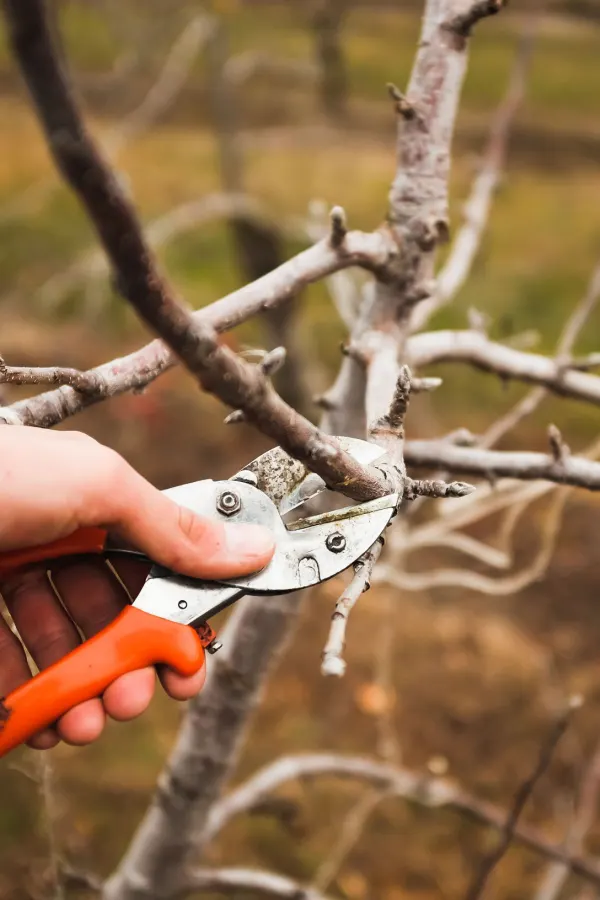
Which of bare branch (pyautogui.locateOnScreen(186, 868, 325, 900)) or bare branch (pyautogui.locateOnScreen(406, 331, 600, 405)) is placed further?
bare branch (pyautogui.locateOnScreen(186, 868, 325, 900))

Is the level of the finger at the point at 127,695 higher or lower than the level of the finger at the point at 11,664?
higher

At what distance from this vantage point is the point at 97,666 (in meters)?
0.72

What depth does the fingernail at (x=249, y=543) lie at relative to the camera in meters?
0.71

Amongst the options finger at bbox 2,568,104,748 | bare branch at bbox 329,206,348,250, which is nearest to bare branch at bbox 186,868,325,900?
finger at bbox 2,568,104,748

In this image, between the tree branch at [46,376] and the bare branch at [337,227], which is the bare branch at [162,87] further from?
the tree branch at [46,376]

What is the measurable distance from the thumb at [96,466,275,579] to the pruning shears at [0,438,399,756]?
2cm

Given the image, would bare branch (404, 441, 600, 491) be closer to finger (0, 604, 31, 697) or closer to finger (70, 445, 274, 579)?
finger (70, 445, 274, 579)

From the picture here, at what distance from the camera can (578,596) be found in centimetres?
245

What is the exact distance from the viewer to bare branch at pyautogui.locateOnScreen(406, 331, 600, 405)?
3.25ft

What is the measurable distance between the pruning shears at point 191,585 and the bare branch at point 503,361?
32 centimetres

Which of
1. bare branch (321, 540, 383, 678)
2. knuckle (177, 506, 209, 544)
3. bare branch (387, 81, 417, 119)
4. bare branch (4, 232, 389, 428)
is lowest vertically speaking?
knuckle (177, 506, 209, 544)

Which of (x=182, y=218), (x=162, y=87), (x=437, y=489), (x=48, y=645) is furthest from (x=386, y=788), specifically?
(x=162, y=87)

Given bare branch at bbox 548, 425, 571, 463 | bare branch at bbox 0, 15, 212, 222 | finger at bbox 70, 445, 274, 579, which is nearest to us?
finger at bbox 70, 445, 274, 579

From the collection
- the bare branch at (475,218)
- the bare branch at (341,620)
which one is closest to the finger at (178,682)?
the bare branch at (341,620)
